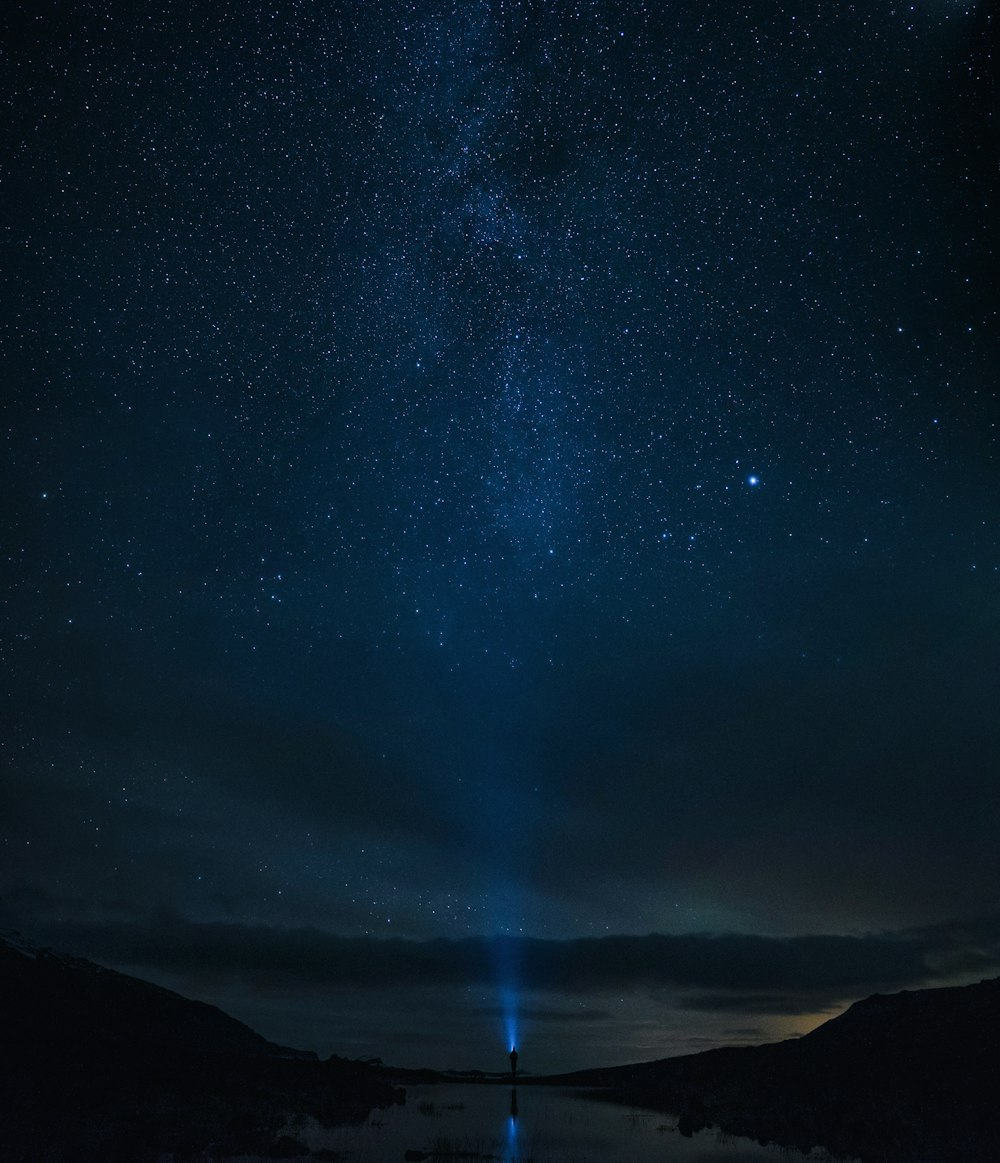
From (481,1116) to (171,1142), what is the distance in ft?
70.4

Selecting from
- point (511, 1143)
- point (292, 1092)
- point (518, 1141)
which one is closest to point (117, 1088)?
point (292, 1092)

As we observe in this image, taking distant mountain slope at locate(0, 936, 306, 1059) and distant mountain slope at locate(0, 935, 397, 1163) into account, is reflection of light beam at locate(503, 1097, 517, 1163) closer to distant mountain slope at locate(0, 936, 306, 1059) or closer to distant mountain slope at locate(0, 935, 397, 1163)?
distant mountain slope at locate(0, 935, 397, 1163)

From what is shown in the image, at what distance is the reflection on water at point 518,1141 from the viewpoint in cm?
2170

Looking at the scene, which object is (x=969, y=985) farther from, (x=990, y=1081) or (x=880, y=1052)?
(x=990, y=1081)

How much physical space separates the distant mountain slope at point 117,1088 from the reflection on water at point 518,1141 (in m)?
1.76

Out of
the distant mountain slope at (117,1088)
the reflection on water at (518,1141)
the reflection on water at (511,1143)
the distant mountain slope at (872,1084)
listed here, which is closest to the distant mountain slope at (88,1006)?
the distant mountain slope at (117,1088)

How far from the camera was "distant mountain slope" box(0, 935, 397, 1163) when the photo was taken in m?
20.9

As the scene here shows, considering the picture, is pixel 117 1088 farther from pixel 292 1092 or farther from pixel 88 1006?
pixel 88 1006

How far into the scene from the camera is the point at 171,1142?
20859 mm

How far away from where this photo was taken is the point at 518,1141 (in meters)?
26.5

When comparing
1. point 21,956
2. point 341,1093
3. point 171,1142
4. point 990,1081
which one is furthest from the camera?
point 21,956

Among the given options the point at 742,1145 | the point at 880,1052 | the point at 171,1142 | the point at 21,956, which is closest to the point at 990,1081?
the point at 880,1052

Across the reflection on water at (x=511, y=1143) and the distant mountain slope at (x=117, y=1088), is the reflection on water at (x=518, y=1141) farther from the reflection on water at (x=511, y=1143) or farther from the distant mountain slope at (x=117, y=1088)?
the distant mountain slope at (x=117, y=1088)

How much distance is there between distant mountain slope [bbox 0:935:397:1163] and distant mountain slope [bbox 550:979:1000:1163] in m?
16.4
